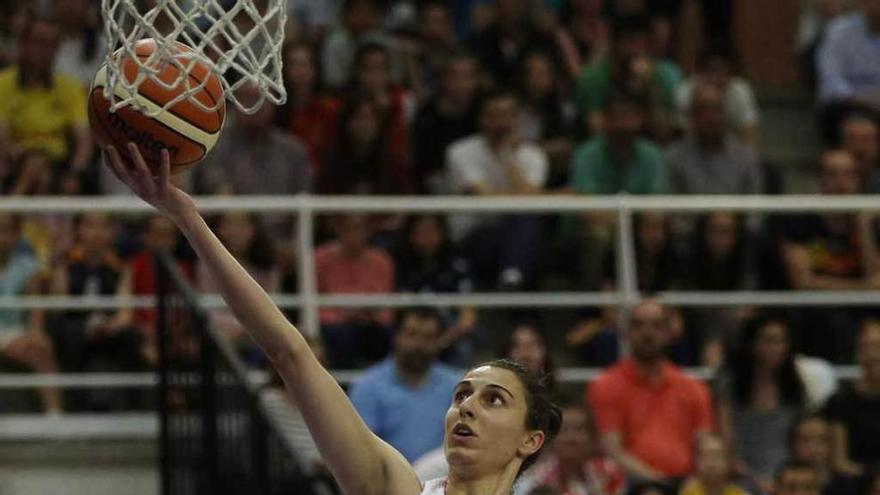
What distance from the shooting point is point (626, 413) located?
33.1 feet

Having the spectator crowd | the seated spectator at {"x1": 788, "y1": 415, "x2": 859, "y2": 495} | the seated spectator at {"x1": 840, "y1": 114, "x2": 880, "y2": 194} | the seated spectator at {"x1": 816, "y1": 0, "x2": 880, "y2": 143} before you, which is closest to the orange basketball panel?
the spectator crowd

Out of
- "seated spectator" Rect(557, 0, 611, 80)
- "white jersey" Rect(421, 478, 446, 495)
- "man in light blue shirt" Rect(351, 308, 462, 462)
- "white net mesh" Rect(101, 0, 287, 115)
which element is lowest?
"man in light blue shirt" Rect(351, 308, 462, 462)

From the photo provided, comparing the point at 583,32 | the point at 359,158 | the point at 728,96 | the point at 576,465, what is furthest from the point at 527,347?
the point at 583,32

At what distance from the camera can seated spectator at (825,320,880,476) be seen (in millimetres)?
10352

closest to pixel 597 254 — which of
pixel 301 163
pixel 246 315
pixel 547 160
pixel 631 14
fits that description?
pixel 547 160

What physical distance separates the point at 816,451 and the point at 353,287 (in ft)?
8.43

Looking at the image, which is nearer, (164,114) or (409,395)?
(164,114)

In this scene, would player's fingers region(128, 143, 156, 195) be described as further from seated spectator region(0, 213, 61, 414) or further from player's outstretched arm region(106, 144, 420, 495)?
seated spectator region(0, 213, 61, 414)

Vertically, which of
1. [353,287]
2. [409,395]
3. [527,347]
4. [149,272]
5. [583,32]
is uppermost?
[583,32]

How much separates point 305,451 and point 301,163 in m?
2.81

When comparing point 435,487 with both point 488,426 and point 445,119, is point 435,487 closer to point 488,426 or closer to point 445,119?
point 488,426

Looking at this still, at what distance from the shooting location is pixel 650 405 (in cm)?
1010

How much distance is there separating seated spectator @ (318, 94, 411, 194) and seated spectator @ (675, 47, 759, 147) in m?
2.31

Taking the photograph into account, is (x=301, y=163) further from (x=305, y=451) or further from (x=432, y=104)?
(x=305, y=451)
